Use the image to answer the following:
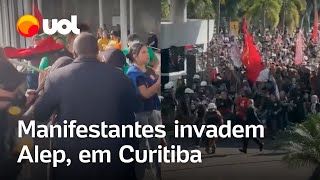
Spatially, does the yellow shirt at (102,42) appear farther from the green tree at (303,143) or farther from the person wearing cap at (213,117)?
the green tree at (303,143)

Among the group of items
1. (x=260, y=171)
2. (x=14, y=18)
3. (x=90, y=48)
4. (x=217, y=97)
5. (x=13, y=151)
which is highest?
(x=14, y=18)

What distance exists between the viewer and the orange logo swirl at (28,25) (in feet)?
8.05

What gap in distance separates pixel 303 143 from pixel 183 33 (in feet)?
3.49

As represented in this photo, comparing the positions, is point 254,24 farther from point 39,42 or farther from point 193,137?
point 39,42

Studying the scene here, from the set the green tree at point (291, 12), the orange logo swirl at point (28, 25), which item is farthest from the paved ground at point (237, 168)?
the orange logo swirl at point (28, 25)

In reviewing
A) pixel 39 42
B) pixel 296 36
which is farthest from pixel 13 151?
pixel 296 36

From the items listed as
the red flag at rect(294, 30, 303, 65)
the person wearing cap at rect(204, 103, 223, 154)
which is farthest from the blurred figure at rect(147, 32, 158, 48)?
the red flag at rect(294, 30, 303, 65)

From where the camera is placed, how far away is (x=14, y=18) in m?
2.45

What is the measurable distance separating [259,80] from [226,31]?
14.8 inches

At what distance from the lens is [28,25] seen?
2.45m

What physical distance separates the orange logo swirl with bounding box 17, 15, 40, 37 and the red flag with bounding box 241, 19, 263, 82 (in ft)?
4.16

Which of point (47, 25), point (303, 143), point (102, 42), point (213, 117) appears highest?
point (47, 25)

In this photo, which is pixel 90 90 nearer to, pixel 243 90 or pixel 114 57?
pixel 114 57

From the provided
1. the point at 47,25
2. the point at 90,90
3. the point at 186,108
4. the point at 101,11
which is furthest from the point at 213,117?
the point at 47,25
